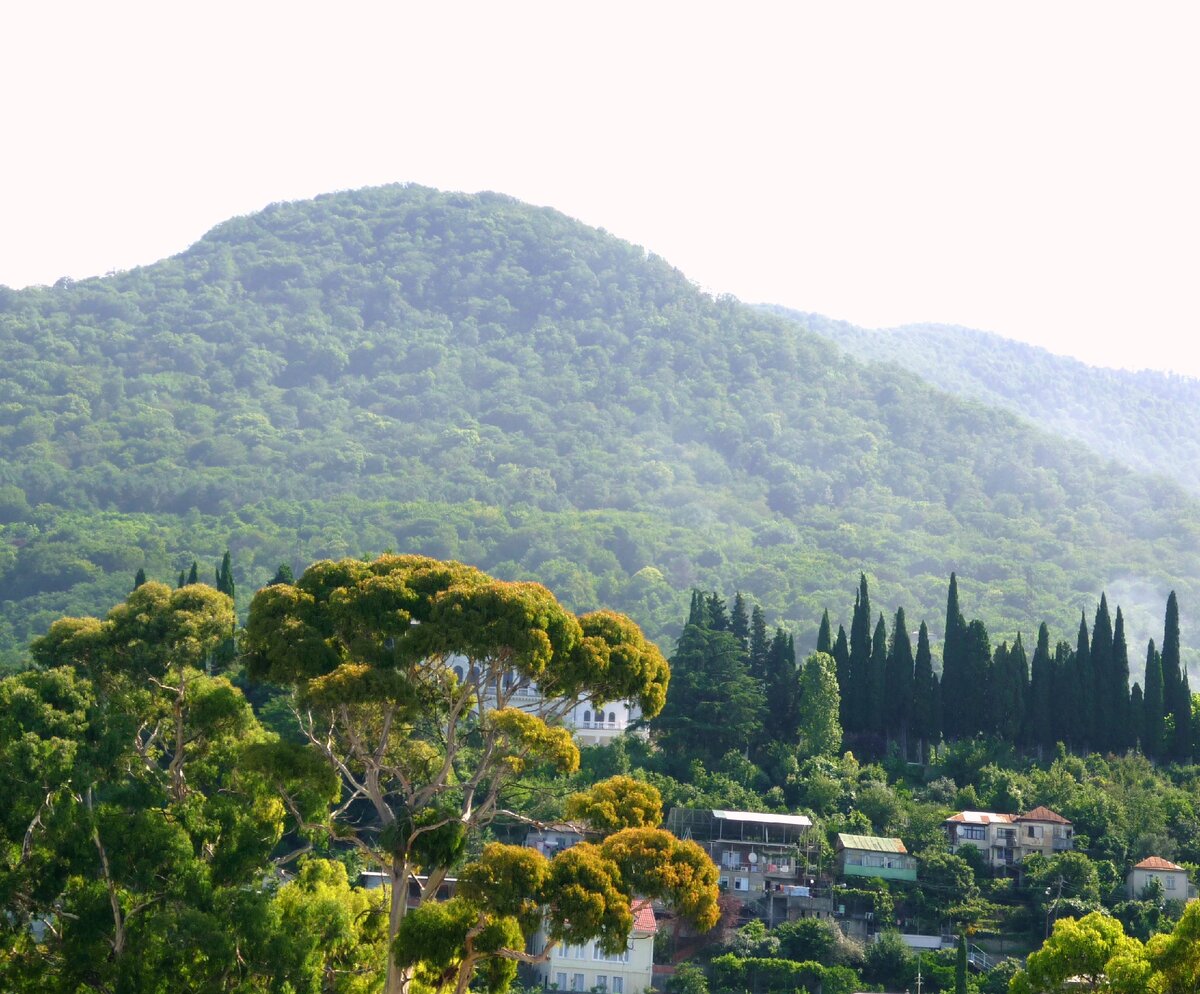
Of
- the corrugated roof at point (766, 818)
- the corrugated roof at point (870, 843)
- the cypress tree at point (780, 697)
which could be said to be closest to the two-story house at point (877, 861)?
the corrugated roof at point (870, 843)

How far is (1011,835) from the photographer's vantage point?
56562 millimetres

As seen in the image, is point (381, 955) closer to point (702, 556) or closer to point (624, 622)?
point (624, 622)

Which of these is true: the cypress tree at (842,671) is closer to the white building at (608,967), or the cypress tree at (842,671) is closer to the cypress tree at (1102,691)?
the cypress tree at (1102,691)

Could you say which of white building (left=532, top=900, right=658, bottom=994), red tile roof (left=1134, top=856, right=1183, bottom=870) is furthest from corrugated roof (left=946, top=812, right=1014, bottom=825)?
white building (left=532, top=900, right=658, bottom=994)

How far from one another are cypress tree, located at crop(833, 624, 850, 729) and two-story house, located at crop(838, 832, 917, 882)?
366 inches

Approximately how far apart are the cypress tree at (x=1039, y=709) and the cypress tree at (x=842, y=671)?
6048mm

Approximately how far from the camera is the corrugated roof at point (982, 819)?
2239 inches

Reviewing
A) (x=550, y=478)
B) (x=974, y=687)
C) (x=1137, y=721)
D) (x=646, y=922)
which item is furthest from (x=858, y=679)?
(x=550, y=478)

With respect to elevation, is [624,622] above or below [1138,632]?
above

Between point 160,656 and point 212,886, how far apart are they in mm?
5691

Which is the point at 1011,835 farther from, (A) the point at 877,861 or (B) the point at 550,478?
(B) the point at 550,478

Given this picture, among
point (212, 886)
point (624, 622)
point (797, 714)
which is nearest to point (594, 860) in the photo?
point (624, 622)

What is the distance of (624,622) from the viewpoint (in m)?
30.8

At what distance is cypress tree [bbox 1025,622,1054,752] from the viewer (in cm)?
6388
